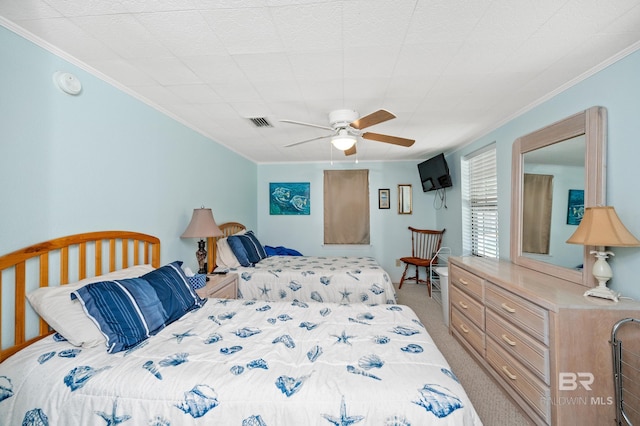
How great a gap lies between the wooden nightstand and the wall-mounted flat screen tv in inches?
133

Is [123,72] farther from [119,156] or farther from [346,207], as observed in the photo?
[346,207]

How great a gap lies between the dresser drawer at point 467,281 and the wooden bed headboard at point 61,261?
9.68 feet

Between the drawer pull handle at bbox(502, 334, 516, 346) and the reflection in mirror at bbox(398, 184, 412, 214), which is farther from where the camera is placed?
the reflection in mirror at bbox(398, 184, 412, 214)

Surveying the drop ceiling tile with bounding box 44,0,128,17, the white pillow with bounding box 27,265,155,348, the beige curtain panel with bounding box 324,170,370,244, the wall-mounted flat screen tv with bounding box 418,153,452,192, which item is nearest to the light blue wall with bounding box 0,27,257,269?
the white pillow with bounding box 27,265,155,348

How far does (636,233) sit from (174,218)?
11.8 ft

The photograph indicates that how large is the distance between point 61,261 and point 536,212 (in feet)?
11.9

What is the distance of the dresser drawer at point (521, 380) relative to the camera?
5.12ft

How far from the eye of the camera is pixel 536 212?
2320 millimetres

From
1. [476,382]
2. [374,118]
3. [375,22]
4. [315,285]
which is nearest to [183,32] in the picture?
[375,22]

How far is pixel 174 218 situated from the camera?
264cm

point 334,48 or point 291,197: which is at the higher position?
point 334,48

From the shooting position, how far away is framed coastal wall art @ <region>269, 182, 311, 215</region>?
200 inches

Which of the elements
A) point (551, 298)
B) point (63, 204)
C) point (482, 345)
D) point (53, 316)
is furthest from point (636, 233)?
point (63, 204)

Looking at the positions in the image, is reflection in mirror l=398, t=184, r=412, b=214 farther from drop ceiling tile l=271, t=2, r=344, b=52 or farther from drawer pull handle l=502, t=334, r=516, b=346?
drop ceiling tile l=271, t=2, r=344, b=52
